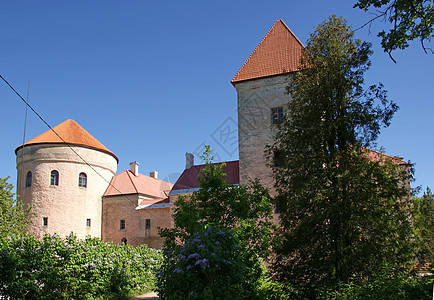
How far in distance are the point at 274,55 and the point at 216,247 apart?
1686cm

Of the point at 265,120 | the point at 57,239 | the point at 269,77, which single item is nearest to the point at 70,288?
the point at 57,239

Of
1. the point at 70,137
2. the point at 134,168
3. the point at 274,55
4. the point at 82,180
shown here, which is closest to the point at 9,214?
the point at 82,180

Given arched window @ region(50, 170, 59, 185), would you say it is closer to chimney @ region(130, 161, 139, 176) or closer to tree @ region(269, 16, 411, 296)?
chimney @ region(130, 161, 139, 176)

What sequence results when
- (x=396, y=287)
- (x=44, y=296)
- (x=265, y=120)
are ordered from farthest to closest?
(x=265, y=120)
(x=44, y=296)
(x=396, y=287)

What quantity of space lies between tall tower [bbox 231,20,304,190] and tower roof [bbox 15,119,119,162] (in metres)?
17.2

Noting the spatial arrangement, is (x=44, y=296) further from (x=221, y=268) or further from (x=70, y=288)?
(x=221, y=268)

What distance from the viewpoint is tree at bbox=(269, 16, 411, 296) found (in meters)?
9.66

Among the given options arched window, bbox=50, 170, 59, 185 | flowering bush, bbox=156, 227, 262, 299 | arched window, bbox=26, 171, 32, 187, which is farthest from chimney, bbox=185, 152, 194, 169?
flowering bush, bbox=156, 227, 262, 299

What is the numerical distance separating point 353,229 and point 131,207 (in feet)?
77.3

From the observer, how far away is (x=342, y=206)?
9.87m

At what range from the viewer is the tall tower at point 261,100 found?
65.0 ft

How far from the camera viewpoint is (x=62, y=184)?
29672mm

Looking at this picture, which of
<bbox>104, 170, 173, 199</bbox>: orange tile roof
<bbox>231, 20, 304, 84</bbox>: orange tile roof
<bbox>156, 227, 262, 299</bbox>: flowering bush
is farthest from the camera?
<bbox>104, 170, 173, 199</bbox>: orange tile roof

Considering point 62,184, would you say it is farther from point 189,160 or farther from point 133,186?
point 189,160
